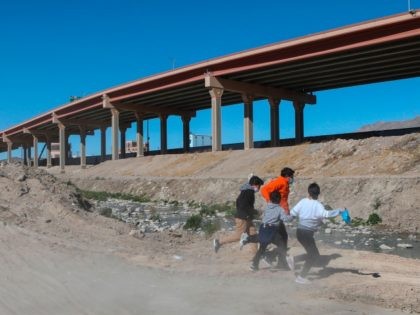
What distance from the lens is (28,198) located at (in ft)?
44.3

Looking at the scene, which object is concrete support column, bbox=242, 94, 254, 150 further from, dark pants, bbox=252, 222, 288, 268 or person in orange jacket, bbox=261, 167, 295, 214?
dark pants, bbox=252, 222, 288, 268

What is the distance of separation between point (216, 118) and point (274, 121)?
636cm

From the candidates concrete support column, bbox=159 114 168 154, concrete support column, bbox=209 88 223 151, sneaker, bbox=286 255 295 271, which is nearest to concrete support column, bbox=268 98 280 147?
concrete support column, bbox=209 88 223 151

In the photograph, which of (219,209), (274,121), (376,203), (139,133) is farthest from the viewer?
(139,133)

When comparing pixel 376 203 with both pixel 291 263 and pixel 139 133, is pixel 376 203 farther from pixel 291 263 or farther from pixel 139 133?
pixel 139 133

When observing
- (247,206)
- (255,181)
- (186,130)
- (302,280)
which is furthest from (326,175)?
(186,130)

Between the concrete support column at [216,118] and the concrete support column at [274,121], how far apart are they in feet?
18.7

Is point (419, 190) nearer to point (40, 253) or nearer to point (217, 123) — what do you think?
point (40, 253)

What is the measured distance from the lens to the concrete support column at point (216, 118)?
41.7m

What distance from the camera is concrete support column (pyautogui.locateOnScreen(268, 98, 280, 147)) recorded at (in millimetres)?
46375

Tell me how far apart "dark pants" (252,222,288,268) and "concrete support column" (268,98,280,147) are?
123 ft

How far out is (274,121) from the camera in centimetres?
4672

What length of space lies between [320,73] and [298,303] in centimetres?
3490

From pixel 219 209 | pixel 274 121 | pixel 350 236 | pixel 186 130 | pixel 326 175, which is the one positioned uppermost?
pixel 186 130
